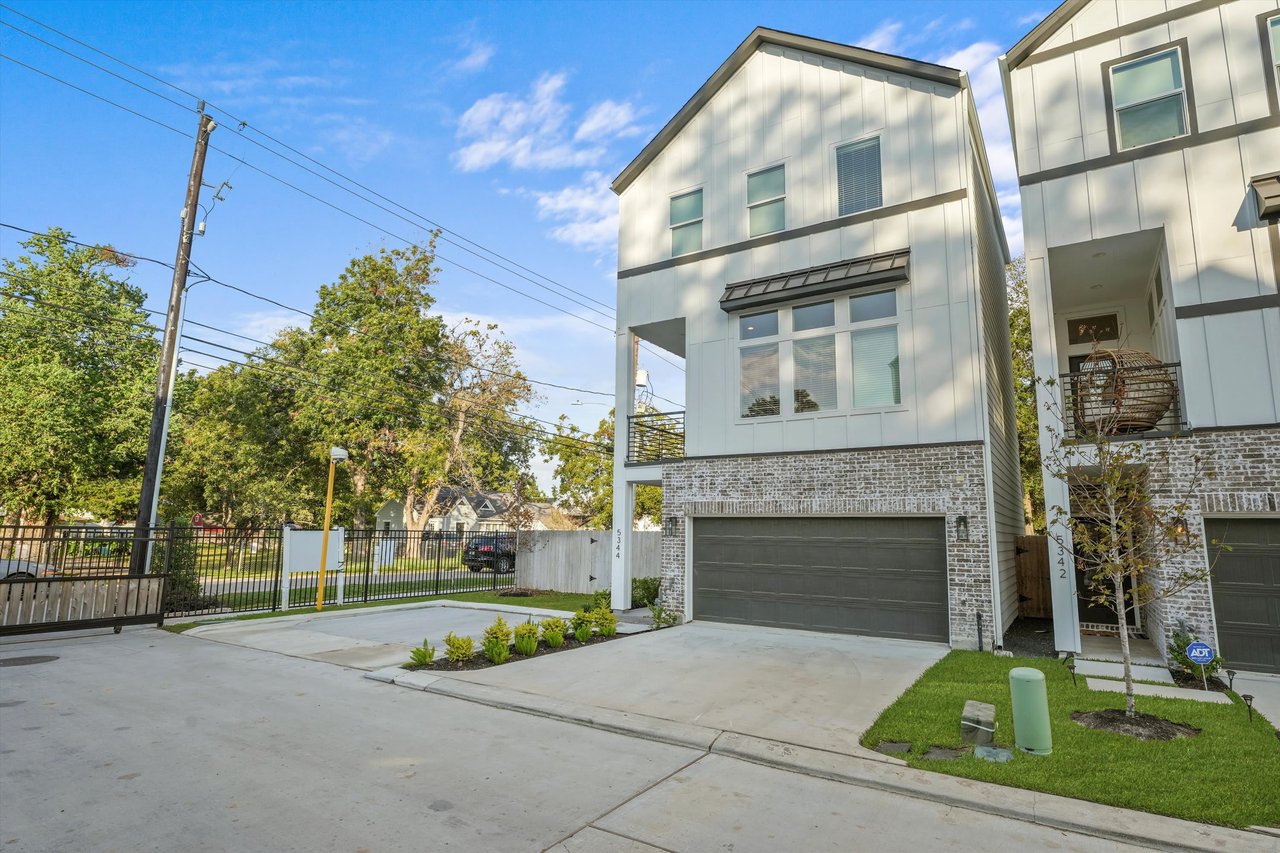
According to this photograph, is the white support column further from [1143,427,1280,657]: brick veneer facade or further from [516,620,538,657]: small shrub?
[1143,427,1280,657]: brick veneer facade

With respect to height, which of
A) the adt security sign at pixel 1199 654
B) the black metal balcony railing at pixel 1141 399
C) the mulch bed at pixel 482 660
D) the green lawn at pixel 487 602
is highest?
the black metal balcony railing at pixel 1141 399

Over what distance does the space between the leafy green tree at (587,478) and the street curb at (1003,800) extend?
94.1 ft

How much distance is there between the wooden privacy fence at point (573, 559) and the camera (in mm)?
19969

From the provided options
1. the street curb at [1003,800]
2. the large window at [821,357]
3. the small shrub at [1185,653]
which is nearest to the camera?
the street curb at [1003,800]

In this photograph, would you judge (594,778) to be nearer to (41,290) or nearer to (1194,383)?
(1194,383)

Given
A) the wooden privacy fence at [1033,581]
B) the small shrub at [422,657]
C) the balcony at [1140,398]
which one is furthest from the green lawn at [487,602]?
the balcony at [1140,398]

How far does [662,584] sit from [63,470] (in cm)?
2917

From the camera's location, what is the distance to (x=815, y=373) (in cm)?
1267

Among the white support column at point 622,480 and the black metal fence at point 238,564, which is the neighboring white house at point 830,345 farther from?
the black metal fence at point 238,564

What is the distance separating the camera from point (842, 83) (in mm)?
13336

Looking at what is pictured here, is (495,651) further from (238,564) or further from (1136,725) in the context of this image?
(238,564)

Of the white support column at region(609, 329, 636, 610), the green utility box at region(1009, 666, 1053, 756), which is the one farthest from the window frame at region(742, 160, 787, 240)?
the green utility box at region(1009, 666, 1053, 756)

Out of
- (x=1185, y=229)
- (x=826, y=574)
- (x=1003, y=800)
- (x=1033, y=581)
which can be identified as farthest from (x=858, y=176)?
(x=1003, y=800)

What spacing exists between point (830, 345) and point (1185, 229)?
5.51 metres
